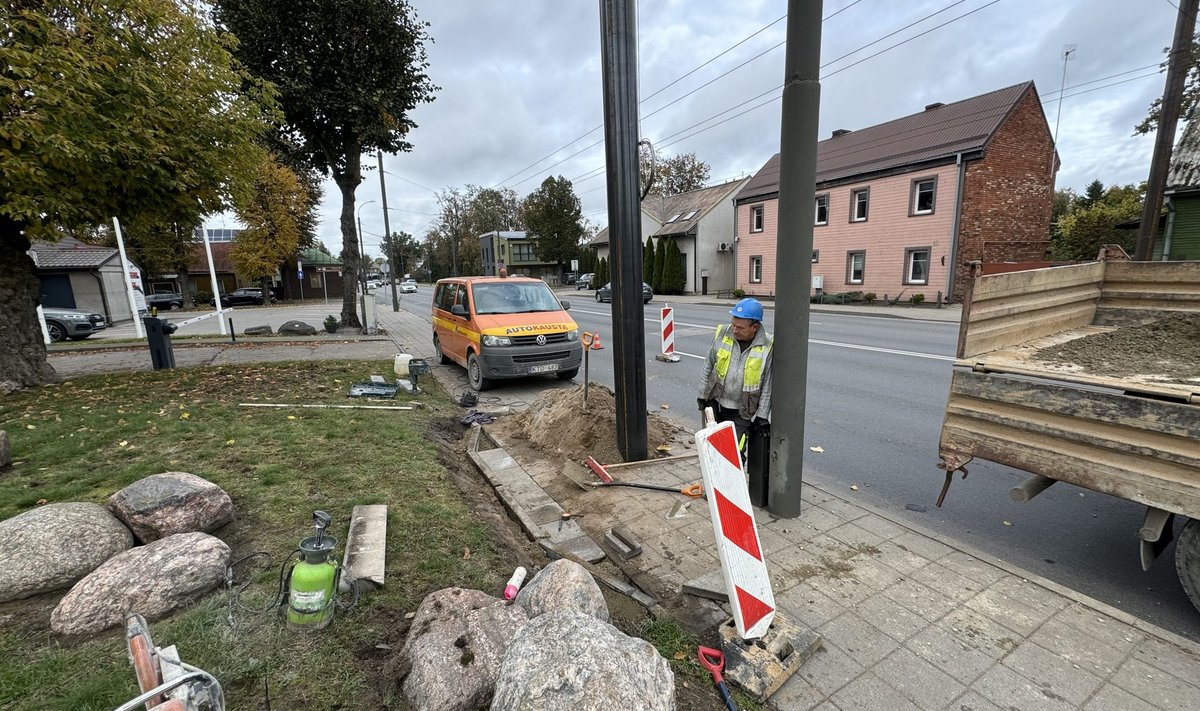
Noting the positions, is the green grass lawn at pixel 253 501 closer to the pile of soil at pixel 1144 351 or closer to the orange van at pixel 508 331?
the orange van at pixel 508 331

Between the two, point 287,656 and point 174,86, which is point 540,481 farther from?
point 174,86

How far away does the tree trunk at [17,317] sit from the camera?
7.47m

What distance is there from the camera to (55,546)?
2887 mm

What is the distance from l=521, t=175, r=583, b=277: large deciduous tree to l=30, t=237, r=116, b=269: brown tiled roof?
37.6 metres

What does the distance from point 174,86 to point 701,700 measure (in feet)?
31.7

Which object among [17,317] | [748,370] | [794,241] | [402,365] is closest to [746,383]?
[748,370]

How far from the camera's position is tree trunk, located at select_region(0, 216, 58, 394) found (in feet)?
24.5

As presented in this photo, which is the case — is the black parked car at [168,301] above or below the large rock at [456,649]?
above

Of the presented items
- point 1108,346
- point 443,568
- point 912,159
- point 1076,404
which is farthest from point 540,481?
point 912,159

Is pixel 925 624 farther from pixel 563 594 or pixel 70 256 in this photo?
pixel 70 256

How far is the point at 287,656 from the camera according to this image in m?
2.41

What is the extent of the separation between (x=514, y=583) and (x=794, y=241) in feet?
9.62

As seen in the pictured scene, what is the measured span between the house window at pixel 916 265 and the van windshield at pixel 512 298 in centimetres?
2101

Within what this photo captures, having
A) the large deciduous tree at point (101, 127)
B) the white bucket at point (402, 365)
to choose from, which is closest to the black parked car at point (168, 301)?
the large deciduous tree at point (101, 127)
